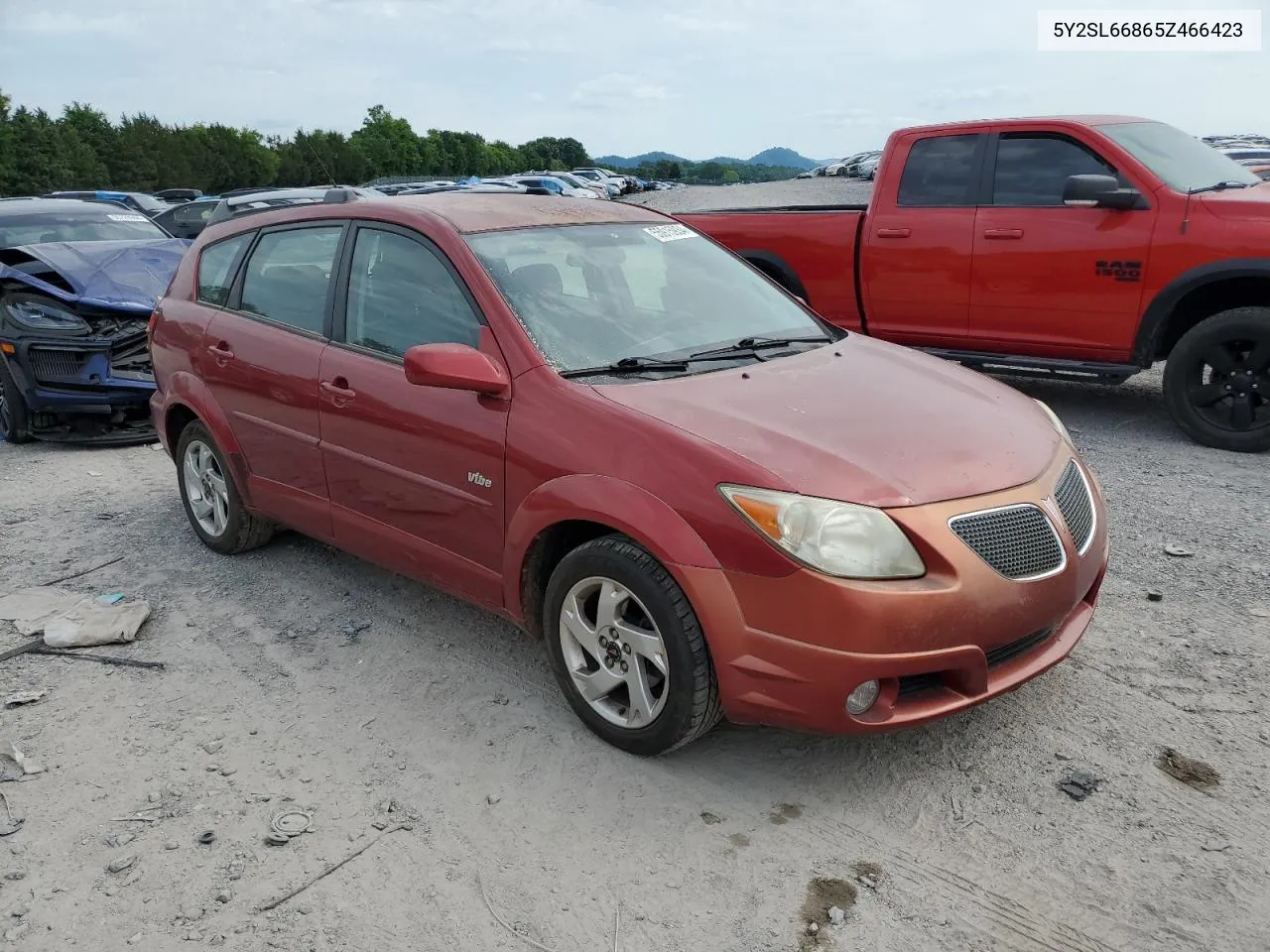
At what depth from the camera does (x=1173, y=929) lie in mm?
2545

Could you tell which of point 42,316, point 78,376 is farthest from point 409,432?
point 42,316

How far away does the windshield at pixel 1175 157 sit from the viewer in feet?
21.5

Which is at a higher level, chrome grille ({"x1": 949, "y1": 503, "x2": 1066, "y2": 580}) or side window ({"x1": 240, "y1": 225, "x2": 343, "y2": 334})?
side window ({"x1": 240, "y1": 225, "x2": 343, "y2": 334})

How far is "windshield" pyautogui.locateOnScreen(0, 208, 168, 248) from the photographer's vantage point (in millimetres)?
8938

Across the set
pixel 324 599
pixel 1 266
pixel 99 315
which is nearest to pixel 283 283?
pixel 324 599

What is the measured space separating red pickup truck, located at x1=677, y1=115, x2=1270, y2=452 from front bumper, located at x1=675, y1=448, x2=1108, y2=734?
401 cm

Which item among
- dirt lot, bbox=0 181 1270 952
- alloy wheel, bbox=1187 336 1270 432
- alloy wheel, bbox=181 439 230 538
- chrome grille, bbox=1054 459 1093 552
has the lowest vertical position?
dirt lot, bbox=0 181 1270 952

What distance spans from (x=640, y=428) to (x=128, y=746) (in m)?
2.07

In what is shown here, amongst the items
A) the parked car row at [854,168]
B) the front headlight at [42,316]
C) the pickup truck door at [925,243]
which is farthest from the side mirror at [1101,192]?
the parked car row at [854,168]

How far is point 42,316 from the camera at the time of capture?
302 inches

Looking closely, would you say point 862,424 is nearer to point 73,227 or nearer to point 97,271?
point 97,271

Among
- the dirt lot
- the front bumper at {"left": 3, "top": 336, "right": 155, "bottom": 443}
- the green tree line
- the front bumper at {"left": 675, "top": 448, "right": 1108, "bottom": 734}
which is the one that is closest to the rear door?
the dirt lot

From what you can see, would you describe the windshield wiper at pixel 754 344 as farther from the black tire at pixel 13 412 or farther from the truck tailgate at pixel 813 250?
the black tire at pixel 13 412

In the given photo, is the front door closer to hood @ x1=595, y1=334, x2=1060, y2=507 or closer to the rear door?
the rear door
